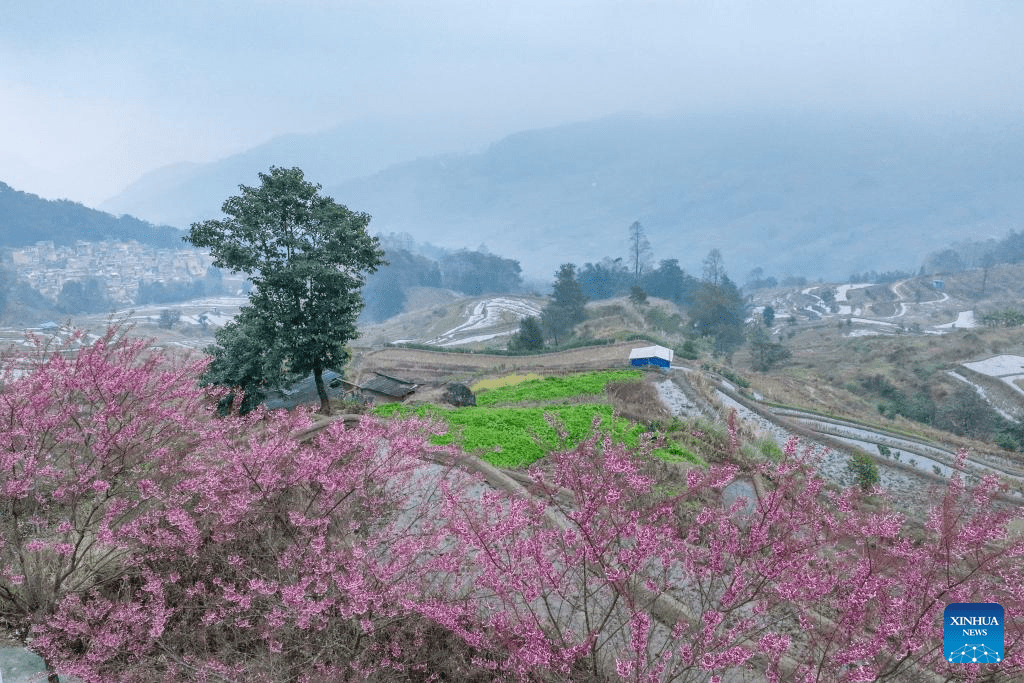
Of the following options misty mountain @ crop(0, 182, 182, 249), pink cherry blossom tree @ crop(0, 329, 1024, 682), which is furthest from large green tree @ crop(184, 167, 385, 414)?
misty mountain @ crop(0, 182, 182, 249)

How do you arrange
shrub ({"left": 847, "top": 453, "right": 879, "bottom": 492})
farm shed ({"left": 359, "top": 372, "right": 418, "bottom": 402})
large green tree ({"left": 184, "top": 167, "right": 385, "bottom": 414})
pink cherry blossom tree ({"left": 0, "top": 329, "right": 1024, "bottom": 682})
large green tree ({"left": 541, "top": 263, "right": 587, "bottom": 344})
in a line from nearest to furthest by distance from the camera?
pink cherry blossom tree ({"left": 0, "top": 329, "right": 1024, "bottom": 682}) → large green tree ({"left": 184, "top": 167, "right": 385, "bottom": 414}) → shrub ({"left": 847, "top": 453, "right": 879, "bottom": 492}) → farm shed ({"left": 359, "top": 372, "right": 418, "bottom": 402}) → large green tree ({"left": 541, "top": 263, "right": 587, "bottom": 344})

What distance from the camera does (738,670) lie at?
17.5ft

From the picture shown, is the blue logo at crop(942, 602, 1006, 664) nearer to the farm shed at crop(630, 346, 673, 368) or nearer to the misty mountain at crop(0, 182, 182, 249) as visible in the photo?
the farm shed at crop(630, 346, 673, 368)

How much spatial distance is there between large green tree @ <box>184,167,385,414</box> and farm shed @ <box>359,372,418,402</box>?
20.1 ft

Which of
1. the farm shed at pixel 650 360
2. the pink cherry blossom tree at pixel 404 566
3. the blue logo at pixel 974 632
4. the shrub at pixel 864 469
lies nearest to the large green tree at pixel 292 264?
the pink cherry blossom tree at pixel 404 566

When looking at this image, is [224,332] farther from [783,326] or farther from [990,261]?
[990,261]

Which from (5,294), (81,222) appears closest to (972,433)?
(5,294)

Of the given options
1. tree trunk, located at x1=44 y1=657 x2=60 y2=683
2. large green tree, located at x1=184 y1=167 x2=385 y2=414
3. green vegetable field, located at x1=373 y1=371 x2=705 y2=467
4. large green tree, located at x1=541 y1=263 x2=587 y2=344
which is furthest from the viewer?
large green tree, located at x1=541 y1=263 x2=587 y2=344

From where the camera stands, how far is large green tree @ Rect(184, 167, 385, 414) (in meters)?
14.1

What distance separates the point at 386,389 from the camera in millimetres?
21672

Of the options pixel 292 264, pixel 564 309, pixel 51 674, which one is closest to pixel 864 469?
pixel 292 264

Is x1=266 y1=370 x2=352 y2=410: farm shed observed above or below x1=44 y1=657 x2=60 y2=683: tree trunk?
below

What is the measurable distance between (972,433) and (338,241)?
129 feet

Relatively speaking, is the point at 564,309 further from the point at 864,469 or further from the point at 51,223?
the point at 51,223
